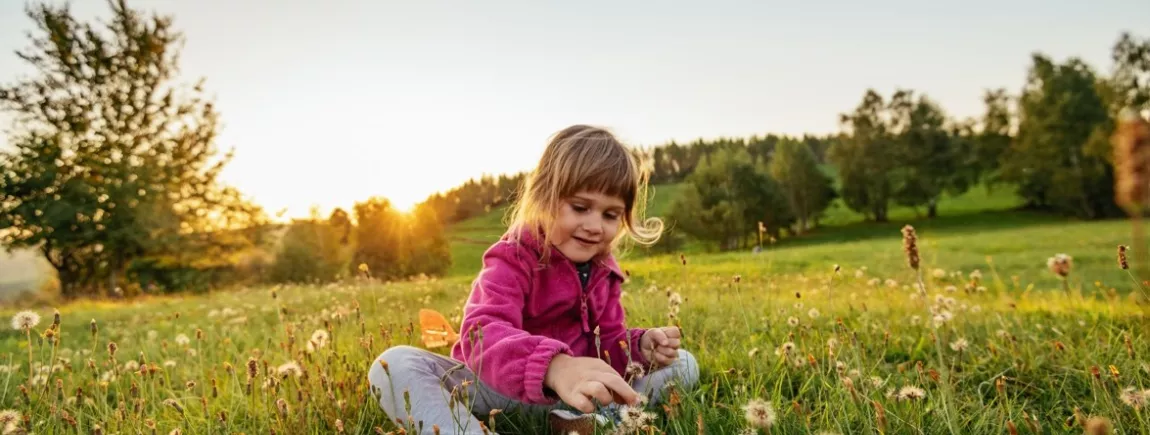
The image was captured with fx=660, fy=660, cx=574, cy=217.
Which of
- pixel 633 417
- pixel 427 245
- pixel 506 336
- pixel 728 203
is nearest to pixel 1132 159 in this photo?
pixel 633 417

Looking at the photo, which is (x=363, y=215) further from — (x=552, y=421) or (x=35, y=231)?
Result: (x=552, y=421)

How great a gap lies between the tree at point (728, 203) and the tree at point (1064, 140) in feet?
54.5

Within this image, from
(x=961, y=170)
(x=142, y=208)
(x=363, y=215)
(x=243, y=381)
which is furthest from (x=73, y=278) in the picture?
(x=961, y=170)

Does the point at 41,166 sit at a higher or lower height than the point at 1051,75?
lower

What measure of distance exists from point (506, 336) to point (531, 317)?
0.51 metres

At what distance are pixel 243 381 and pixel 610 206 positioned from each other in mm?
2321

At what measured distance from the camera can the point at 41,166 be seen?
22188 mm

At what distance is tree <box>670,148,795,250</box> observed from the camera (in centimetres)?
4628

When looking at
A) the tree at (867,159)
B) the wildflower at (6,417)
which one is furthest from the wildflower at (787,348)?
the tree at (867,159)

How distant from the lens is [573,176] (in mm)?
2916

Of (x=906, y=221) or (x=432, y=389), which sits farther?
(x=906, y=221)

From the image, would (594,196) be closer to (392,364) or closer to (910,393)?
(392,364)

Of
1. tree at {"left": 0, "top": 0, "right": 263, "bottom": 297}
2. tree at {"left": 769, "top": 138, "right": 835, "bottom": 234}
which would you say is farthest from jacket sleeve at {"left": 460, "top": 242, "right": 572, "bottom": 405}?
tree at {"left": 769, "top": 138, "right": 835, "bottom": 234}

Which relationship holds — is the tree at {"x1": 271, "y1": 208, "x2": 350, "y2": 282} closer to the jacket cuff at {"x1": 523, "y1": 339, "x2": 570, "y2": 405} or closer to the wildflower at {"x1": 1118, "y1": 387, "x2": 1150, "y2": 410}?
the jacket cuff at {"x1": 523, "y1": 339, "x2": 570, "y2": 405}
